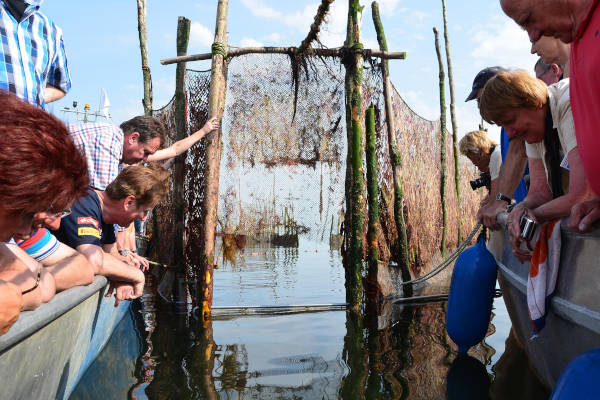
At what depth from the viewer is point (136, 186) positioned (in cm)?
341

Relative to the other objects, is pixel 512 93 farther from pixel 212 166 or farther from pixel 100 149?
pixel 212 166

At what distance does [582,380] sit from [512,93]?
1.65 m

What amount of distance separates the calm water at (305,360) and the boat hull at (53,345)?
0.37 metres

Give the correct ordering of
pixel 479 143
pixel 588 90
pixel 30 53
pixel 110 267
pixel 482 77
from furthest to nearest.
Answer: pixel 479 143, pixel 482 77, pixel 110 267, pixel 30 53, pixel 588 90

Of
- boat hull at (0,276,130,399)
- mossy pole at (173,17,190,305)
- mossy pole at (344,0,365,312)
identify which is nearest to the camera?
boat hull at (0,276,130,399)

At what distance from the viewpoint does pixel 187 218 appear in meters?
6.89

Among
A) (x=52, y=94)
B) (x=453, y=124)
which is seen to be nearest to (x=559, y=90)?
(x=52, y=94)

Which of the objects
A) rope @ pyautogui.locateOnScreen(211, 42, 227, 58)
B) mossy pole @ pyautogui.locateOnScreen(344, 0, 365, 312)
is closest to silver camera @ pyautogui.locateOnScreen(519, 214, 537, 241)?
mossy pole @ pyautogui.locateOnScreen(344, 0, 365, 312)

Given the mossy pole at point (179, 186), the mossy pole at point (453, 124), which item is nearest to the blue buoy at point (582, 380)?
the mossy pole at point (179, 186)

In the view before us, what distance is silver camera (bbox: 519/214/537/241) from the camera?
8.16 ft

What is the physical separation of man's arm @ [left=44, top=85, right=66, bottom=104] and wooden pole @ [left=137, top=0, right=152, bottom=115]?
4.38 meters

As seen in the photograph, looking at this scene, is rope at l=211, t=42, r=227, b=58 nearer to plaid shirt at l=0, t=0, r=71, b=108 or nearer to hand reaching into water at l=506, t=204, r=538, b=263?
plaid shirt at l=0, t=0, r=71, b=108

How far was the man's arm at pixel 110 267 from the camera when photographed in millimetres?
3033

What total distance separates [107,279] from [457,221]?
7.21 meters
